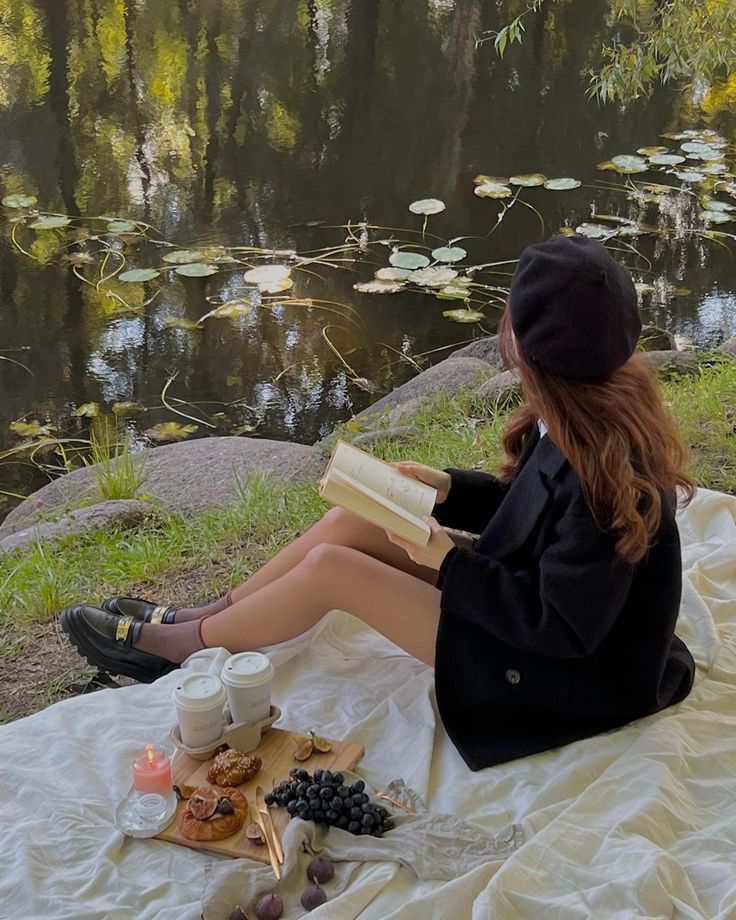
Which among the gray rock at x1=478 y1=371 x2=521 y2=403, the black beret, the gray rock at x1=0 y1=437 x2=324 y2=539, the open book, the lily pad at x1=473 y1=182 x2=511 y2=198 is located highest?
the black beret

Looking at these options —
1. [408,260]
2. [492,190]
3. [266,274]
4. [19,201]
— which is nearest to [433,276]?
[408,260]

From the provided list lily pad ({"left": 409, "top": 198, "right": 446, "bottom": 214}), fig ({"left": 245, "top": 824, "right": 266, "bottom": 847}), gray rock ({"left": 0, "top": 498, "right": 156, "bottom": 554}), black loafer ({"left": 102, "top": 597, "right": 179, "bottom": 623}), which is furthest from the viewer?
lily pad ({"left": 409, "top": 198, "right": 446, "bottom": 214})

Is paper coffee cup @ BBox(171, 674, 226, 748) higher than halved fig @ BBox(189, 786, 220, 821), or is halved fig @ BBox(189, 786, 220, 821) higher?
paper coffee cup @ BBox(171, 674, 226, 748)

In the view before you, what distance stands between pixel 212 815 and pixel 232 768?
0.37 feet

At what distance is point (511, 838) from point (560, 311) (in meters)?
0.84

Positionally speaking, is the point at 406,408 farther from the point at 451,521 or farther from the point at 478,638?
the point at 478,638

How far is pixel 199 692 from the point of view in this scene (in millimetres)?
1731

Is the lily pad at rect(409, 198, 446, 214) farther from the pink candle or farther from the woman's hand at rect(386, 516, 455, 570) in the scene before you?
the pink candle

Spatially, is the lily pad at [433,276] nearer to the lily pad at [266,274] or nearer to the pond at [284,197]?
the pond at [284,197]

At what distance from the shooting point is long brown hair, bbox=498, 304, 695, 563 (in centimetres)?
161

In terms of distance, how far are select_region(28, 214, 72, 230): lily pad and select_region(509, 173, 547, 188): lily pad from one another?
2.56m

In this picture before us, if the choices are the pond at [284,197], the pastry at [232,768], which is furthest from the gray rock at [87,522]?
the pastry at [232,768]

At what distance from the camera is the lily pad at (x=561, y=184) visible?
5.85 m

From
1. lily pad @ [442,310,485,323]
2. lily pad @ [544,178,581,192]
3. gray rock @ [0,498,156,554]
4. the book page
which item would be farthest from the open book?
lily pad @ [544,178,581,192]
